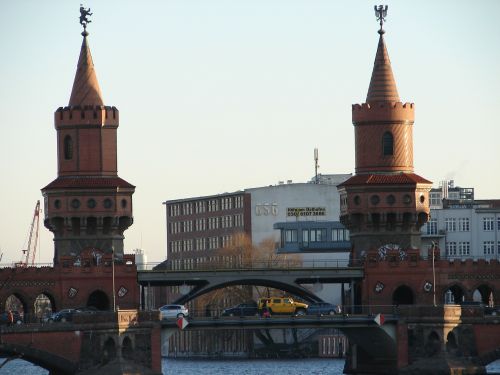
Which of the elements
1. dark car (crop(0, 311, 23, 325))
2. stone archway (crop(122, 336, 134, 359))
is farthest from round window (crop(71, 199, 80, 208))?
stone archway (crop(122, 336, 134, 359))

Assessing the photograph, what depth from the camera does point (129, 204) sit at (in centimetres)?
19925

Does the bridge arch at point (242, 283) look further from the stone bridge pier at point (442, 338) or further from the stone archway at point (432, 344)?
the stone archway at point (432, 344)

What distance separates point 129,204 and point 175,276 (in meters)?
8.31

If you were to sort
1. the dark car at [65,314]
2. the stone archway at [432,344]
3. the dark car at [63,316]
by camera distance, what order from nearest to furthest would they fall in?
1. the dark car at [65,314]
2. the dark car at [63,316]
3. the stone archway at [432,344]

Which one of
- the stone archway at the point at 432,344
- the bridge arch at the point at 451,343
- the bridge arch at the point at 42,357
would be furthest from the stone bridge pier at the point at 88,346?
the bridge arch at the point at 451,343

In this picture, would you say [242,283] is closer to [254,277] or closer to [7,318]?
[254,277]

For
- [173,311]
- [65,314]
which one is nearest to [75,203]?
[173,311]

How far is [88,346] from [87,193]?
20.8m

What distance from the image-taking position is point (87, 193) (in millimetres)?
198000

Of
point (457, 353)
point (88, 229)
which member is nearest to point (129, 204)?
point (88, 229)

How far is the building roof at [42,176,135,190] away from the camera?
198 m

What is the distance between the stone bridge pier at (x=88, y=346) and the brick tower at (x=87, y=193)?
51.5 ft

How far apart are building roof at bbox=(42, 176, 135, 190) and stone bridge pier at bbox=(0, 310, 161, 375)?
58.5 feet

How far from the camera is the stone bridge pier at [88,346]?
586ft
